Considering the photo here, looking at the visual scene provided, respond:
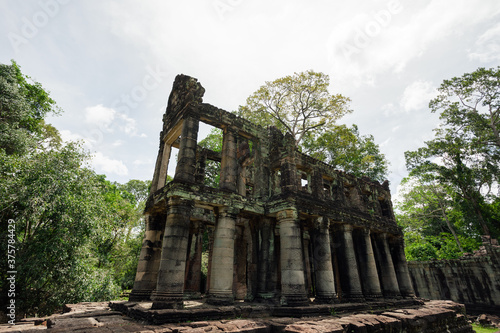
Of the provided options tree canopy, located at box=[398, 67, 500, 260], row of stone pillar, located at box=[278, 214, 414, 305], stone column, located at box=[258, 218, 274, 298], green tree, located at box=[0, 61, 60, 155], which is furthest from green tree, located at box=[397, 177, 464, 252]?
green tree, located at box=[0, 61, 60, 155]

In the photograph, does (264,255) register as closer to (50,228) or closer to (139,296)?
(139,296)

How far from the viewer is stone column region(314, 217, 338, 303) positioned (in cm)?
1119

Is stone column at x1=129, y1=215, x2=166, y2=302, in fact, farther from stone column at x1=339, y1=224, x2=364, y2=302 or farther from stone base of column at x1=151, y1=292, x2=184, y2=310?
stone column at x1=339, y1=224, x2=364, y2=302

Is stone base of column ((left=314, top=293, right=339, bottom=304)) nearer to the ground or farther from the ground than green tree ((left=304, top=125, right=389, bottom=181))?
nearer to the ground

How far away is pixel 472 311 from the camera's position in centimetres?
1850

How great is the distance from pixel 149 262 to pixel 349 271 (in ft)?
33.0

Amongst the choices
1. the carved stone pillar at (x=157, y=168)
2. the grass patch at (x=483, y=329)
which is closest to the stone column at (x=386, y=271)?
the grass patch at (x=483, y=329)

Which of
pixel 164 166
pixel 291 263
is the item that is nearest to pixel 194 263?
pixel 164 166

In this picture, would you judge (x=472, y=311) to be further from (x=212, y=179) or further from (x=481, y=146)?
(x=212, y=179)

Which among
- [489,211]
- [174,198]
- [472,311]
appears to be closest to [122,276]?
[174,198]

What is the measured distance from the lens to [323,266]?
456 inches

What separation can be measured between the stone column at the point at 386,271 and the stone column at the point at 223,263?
11.1 metres

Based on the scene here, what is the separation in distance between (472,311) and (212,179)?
75.9ft

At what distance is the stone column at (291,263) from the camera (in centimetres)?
975
